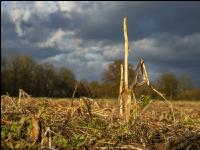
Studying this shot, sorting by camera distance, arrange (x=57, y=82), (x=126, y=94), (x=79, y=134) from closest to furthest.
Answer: (x=79, y=134) < (x=126, y=94) < (x=57, y=82)

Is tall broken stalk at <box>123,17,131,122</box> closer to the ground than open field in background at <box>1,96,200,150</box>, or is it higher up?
higher up

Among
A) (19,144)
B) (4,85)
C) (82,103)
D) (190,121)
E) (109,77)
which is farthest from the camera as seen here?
(109,77)

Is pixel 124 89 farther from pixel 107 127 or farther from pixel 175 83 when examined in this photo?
pixel 175 83

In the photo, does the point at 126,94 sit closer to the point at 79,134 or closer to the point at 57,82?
the point at 79,134

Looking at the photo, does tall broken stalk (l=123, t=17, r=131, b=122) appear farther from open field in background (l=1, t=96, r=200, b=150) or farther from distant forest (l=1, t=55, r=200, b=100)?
distant forest (l=1, t=55, r=200, b=100)

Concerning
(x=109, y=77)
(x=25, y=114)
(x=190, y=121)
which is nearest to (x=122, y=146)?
(x=25, y=114)

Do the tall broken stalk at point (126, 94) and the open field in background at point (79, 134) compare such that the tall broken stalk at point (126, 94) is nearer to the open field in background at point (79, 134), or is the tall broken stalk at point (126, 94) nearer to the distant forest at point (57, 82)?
the open field in background at point (79, 134)

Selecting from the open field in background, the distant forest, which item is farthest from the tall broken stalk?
the distant forest

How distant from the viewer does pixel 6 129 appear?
6.60 metres

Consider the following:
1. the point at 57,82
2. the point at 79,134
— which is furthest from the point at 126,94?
the point at 57,82

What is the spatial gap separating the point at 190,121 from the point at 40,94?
2497 inches

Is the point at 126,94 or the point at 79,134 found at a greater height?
the point at 126,94

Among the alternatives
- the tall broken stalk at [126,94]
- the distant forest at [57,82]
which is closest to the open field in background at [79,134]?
the tall broken stalk at [126,94]

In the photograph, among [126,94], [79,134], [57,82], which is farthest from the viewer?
[57,82]
